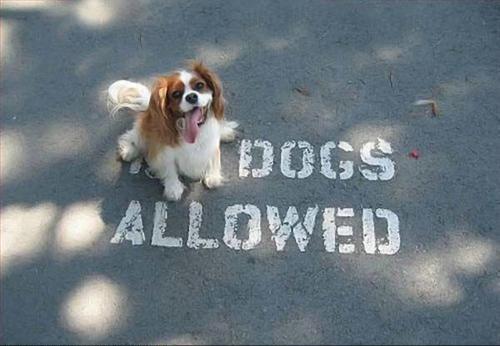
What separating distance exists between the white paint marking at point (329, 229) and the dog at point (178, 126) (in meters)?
0.64

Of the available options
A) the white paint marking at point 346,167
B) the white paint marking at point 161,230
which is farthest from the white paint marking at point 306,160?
the white paint marking at point 161,230

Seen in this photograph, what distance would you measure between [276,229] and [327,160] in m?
0.56

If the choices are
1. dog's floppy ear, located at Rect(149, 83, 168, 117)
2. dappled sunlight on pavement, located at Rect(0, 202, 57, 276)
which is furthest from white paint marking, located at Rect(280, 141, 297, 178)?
dappled sunlight on pavement, located at Rect(0, 202, 57, 276)

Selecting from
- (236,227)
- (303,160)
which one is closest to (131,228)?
(236,227)

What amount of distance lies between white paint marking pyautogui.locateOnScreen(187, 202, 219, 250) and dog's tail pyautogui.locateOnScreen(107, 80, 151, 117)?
638 mm

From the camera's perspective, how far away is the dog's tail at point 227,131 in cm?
402

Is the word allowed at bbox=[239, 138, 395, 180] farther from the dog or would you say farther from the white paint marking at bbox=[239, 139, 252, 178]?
the dog

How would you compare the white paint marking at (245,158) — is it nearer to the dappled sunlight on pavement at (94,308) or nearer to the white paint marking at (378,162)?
the white paint marking at (378,162)

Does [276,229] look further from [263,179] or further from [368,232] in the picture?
[368,232]

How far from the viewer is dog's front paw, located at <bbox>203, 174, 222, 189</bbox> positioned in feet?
12.7

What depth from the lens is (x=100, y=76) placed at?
173 inches

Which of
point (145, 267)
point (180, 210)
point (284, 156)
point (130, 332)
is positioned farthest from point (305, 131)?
point (130, 332)

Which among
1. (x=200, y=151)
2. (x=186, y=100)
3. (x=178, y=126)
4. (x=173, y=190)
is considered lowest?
(x=173, y=190)

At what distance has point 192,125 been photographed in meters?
3.38
